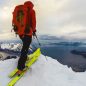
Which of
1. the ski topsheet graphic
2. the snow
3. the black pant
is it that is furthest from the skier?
the snow

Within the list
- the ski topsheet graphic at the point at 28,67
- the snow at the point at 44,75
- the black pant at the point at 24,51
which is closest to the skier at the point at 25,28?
the black pant at the point at 24,51

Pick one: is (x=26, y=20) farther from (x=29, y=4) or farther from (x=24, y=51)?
(x=24, y=51)

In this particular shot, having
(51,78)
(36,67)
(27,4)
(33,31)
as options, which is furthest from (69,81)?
(27,4)

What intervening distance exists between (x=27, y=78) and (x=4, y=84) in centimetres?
118

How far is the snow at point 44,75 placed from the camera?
14.3 m

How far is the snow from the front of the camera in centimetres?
1429

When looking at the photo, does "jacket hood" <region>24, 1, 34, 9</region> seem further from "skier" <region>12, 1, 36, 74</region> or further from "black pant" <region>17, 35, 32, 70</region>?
"black pant" <region>17, 35, 32, 70</region>

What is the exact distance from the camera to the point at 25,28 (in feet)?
47.6

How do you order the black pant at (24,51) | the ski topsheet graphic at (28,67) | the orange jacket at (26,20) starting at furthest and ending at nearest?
the black pant at (24,51) → the orange jacket at (26,20) → the ski topsheet graphic at (28,67)

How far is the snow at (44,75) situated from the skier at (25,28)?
703 millimetres

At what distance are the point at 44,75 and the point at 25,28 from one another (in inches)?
→ 101

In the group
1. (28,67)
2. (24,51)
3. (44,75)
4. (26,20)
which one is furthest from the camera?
(28,67)

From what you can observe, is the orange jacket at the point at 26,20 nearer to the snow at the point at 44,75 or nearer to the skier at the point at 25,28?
the skier at the point at 25,28

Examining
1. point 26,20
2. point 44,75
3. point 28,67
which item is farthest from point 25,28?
point 44,75
